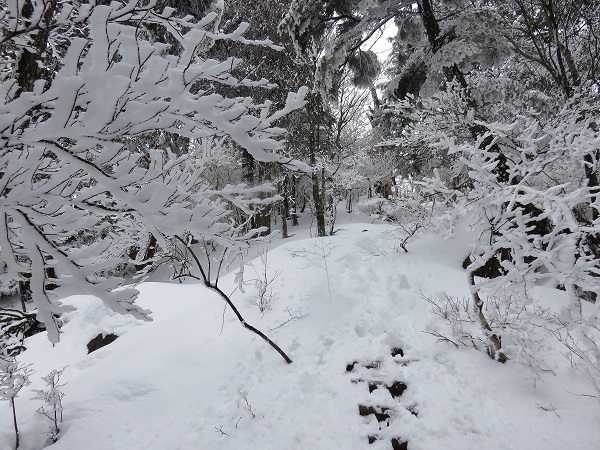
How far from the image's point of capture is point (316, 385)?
4.01 metres

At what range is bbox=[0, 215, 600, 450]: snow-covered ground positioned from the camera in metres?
3.16

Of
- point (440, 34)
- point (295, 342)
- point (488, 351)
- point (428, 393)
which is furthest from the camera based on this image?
point (440, 34)

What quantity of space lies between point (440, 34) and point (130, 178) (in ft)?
22.6

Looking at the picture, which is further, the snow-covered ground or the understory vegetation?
the snow-covered ground

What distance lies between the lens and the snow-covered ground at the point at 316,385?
3160 millimetres

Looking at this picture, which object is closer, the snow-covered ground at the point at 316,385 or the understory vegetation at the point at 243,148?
the understory vegetation at the point at 243,148

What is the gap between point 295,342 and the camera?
482 cm

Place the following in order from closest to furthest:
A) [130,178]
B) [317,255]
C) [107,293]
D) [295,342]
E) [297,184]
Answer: [130,178], [107,293], [295,342], [317,255], [297,184]

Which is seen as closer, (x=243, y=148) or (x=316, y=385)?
(x=316, y=385)

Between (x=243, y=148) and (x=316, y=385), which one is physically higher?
(x=243, y=148)

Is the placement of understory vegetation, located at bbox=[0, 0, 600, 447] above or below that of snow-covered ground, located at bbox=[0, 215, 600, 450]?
above

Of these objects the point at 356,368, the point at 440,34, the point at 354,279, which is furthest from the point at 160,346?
the point at 440,34

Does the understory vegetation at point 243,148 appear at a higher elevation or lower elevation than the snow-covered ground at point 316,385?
higher

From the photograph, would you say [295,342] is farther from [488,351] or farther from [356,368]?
[488,351]
